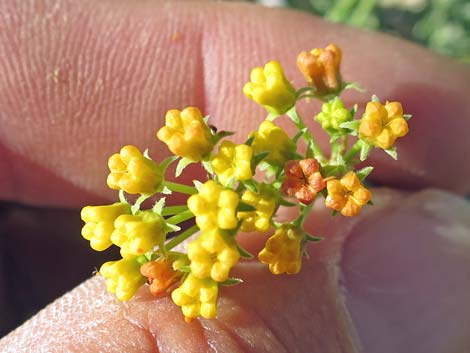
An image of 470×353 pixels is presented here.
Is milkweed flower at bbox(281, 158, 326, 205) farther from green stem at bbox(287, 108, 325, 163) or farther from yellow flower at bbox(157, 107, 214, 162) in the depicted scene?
yellow flower at bbox(157, 107, 214, 162)

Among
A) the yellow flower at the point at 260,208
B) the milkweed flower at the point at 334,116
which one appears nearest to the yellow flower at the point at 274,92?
the milkweed flower at the point at 334,116

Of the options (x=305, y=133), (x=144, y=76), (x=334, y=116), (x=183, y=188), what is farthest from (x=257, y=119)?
(x=183, y=188)

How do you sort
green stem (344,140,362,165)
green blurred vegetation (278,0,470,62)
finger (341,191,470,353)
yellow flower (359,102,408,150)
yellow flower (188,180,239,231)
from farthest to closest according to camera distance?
green blurred vegetation (278,0,470,62)
finger (341,191,470,353)
green stem (344,140,362,165)
yellow flower (359,102,408,150)
yellow flower (188,180,239,231)

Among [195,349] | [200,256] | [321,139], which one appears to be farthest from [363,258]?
[200,256]

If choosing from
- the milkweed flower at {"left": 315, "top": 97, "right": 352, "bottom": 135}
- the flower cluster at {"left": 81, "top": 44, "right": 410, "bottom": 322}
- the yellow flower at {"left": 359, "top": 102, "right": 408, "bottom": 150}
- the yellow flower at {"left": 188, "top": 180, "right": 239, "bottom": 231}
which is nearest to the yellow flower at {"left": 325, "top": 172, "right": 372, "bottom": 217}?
the flower cluster at {"left": 81, "top": 44, "right": 410, "bottom": 322}

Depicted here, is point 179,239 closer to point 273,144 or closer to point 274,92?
point 273,144

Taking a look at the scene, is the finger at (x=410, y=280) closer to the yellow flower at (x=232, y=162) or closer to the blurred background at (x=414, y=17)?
the yellow flower at (x=232, y=162)

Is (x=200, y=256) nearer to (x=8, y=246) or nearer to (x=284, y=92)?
(x=284, y=92)
